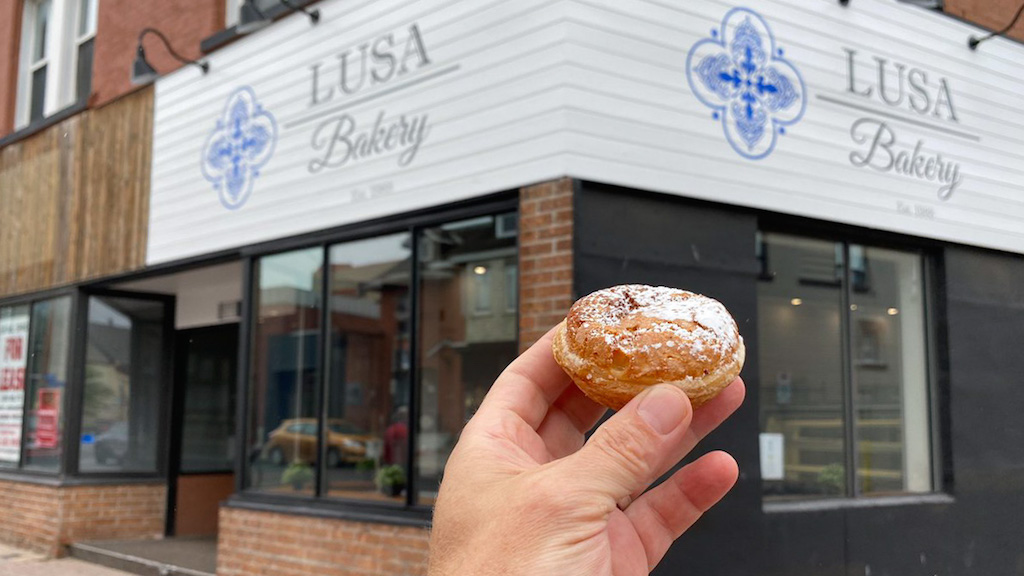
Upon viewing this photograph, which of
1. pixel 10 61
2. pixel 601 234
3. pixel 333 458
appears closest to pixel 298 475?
pixel 333 458

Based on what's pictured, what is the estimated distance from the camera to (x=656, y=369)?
215 centimetres

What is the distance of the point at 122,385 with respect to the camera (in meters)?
11.7

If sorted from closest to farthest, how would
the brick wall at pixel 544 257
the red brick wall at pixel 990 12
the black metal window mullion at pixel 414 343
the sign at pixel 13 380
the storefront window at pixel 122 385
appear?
1. the brick wall at pixel 544 257
2. the black metal window mullion at pixel 414 343
3. the red brick wall at pixel 990 12
4. the storefront window at pixel 122 385
5. the sign at pixel 13 380

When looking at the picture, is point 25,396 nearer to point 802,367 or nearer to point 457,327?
point 457,327

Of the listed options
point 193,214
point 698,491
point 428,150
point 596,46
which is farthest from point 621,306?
point 193,214

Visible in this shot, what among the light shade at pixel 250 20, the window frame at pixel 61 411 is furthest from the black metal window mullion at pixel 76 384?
the light shade at pixel 250 20

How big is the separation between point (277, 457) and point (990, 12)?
7700 millimetres

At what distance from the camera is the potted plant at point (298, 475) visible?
820 cm

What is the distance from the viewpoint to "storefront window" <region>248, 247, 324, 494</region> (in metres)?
8.32

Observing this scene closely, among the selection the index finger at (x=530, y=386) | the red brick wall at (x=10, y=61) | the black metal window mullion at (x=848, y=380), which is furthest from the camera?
the red brick wall at (x=10, y=61)

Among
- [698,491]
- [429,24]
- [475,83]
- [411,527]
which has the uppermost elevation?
[429,24]

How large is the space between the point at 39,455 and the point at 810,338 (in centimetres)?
905

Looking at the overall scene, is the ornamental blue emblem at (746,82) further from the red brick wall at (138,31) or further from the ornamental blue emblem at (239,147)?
the red brick wall at (138,31)

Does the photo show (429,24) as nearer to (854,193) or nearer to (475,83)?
(475,83)
